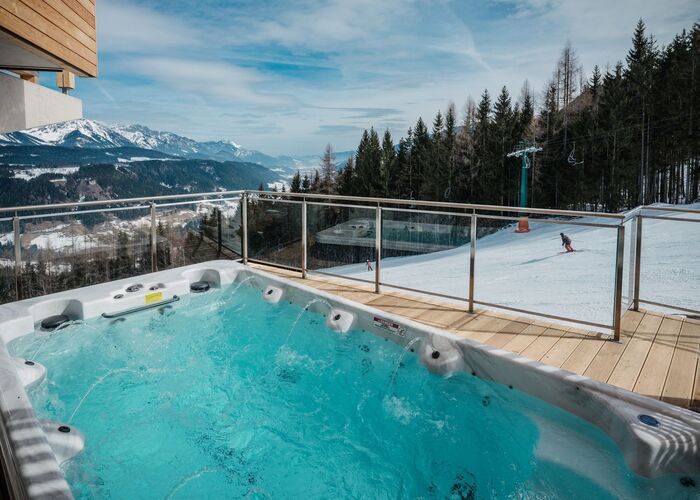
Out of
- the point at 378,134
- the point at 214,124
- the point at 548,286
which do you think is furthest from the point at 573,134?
the point at 214,124

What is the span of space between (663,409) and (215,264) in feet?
16.0

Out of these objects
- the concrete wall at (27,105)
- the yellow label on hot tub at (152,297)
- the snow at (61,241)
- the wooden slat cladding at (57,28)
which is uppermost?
the wooden slat cladding at (57,28)

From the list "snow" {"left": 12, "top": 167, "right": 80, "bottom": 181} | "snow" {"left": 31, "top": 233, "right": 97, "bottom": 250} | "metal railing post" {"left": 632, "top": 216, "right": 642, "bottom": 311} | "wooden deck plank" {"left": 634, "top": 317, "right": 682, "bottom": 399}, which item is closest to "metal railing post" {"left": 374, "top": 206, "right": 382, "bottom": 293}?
"metal railing post" {"left": 632, "top": 216, "right": 642, "bottom": 311}

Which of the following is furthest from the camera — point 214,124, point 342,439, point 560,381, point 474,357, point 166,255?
point 214,124

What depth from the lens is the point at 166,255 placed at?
Result: 6.08 m

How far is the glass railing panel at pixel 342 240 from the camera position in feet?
18.7

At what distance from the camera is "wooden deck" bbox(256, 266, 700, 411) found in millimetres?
3041

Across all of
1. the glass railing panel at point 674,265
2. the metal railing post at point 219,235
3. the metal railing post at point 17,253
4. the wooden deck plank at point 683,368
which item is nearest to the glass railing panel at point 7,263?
the metal railing post at point 17,253

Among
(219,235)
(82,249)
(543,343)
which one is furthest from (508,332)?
(82,249)

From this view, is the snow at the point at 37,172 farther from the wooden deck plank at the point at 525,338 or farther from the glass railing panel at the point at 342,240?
the wooden deck plank at the point at 525,338

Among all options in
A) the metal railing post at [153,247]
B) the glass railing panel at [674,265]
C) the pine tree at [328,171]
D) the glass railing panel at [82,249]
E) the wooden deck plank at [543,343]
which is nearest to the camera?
the wooden deck plank at [543,343]

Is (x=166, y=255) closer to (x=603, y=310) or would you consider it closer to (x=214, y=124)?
(x=603, y=310)

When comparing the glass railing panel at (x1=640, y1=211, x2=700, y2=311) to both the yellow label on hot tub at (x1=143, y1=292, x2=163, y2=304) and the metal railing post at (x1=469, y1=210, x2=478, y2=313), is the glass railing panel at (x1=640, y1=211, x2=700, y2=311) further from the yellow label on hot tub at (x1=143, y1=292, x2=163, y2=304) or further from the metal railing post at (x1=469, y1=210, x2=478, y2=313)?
the yellow label on hot tub at (x1=143, y1=292, x2=163, y2=304)

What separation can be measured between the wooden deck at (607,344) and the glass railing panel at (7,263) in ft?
11.5
